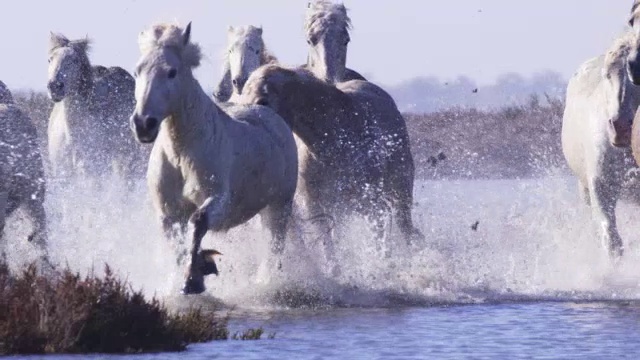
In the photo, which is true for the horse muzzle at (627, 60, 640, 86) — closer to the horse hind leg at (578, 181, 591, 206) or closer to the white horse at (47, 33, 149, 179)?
the horse hind leg at (578, 181, 591, 206)

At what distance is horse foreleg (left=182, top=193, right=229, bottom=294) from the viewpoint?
14.1 m

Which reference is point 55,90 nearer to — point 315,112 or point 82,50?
point 82,50

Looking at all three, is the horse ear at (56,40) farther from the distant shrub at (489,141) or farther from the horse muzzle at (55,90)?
the distant shrub at (489,141)

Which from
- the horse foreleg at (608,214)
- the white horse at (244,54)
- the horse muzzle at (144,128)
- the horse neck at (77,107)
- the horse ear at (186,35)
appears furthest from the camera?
the horse neck at (77,107)

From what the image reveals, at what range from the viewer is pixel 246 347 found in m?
12.7

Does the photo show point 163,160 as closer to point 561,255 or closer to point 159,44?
point 159,44

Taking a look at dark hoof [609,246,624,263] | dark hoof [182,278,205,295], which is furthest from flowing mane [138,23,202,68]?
dark hoof [609,246,624,263]

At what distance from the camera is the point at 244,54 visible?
20.2 m

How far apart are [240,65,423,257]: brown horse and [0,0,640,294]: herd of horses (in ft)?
0.04

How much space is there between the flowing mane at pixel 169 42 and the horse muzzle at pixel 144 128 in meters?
0.86

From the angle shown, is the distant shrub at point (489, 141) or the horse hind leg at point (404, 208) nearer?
the horse hind leg at point (404, 208)

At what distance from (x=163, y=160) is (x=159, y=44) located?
84cm

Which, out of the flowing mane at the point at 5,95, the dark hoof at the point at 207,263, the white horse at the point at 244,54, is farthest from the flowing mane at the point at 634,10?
the flowing mane at the point at 5,95

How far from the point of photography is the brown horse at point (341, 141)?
689 inches
